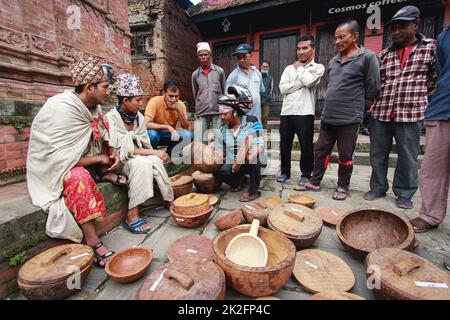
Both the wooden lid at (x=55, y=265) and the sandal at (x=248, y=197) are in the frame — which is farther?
the sandal at (x=248, y=197)

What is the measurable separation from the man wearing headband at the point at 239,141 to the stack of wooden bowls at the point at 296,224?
86 centimetres

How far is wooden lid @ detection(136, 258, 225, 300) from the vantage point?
132 centimetres

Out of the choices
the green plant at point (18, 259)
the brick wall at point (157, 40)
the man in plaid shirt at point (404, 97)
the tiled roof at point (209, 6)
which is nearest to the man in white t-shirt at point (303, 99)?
the man in plaid shirt at point (404, 97)

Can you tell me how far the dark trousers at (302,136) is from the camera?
11.8 ft

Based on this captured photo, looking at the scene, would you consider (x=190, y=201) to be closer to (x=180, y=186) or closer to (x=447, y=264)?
(x=180, y=186)

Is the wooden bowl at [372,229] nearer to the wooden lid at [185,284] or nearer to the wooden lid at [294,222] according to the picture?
the wooden lid at [294,222]

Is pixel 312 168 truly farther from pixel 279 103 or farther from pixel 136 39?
pixel 136 39

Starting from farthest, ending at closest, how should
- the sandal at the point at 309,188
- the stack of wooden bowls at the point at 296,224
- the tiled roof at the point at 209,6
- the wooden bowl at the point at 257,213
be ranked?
the tiled roof at the point at 209,6 < the sandal at the point at 309,188 < the wooden bowl at the point at 257,213 < the stack of wooden bowls at the point at 296,224

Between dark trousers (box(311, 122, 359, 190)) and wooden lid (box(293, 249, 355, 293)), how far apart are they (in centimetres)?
177

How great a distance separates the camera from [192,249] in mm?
1997

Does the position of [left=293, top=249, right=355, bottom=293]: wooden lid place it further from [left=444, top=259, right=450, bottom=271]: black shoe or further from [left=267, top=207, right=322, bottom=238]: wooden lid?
[left=444, top=259, right=450, bottom=271]: black shoe

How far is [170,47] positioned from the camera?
9.03m
